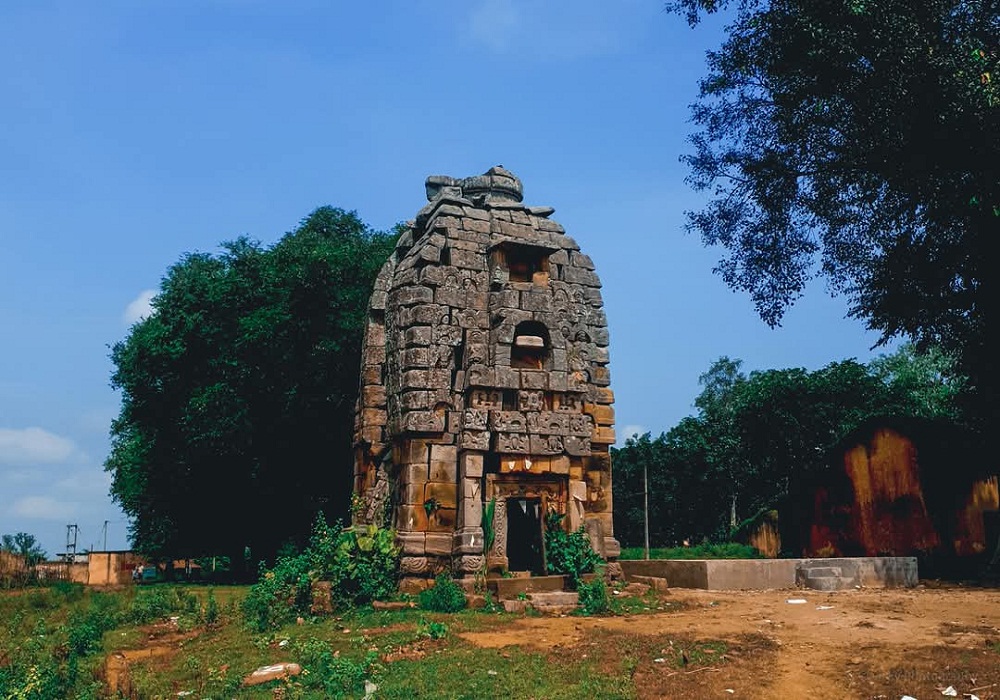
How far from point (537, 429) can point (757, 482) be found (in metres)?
26.7

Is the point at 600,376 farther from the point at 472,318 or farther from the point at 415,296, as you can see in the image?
the point at 415,296

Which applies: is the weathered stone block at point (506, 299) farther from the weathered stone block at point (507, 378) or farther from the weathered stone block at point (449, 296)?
the weathered stone block at point (507, 378)

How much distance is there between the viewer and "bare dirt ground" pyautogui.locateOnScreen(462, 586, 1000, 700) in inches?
338

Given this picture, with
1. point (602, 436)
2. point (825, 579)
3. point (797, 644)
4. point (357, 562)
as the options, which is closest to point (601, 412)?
point (602, 436)

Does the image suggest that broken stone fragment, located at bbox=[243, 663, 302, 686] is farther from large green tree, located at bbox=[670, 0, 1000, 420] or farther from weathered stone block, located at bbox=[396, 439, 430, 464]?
large green tree, located at bbox=[670, 0, 1000, 420]

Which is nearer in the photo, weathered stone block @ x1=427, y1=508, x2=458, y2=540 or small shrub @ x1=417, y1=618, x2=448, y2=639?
small shrub @ x1=417, y1=618, x2=448, y2=639

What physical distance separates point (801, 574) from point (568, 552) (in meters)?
4.69

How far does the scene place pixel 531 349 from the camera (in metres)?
16.9

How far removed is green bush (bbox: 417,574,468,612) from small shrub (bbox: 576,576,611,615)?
203cm

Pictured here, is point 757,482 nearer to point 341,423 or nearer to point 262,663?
point 341,423

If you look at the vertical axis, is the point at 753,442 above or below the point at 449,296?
below

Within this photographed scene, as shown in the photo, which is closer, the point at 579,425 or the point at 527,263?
the point at 579,425

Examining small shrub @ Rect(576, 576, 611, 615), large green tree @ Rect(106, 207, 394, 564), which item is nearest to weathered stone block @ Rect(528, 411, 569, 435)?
small shrub @ Rect(576, 576, 611, 615)

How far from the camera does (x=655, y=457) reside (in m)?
44.8
